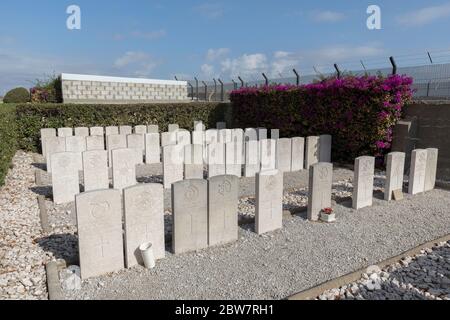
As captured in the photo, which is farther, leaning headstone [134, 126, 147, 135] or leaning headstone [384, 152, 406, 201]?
leaning headstone [134, 126, 147, 135]

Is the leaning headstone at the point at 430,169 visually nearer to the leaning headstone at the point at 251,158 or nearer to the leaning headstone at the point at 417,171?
the leaning headstone at the point at 417,171

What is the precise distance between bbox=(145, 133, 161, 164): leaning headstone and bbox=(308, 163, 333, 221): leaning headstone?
5.94 meters

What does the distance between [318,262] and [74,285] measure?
271 cm

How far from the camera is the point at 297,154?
9.13 meters

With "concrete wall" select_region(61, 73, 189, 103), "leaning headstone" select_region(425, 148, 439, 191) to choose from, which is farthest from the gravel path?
"concrete wall" select_region(61, 73, 189, 103)

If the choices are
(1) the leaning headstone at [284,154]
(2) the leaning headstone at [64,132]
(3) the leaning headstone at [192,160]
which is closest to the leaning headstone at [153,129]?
(2) the leaning headstone at [64,132]

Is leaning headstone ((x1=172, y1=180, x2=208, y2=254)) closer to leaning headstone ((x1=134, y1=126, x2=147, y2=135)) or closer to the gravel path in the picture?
the gravel path

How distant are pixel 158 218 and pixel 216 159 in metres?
4.06

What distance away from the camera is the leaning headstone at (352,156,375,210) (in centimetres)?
587

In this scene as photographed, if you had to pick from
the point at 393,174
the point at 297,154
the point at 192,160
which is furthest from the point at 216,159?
the point at 393,174

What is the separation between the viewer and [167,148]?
7.30 meters

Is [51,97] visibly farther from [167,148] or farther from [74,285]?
[74,285]

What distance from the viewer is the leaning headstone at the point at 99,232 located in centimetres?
353

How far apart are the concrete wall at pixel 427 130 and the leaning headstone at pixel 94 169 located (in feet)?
23.8
